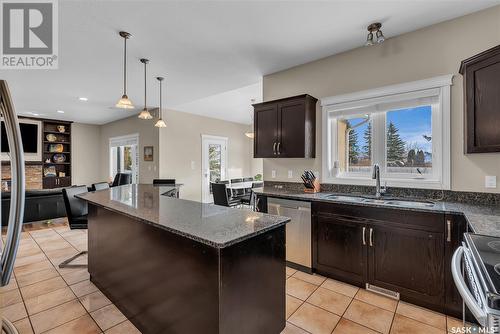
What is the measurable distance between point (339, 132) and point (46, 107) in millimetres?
6651

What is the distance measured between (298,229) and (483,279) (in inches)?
76.5

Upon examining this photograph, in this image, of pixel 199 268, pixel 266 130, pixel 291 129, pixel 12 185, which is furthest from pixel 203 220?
pixel 266 130

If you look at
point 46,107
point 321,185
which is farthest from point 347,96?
point 46,107

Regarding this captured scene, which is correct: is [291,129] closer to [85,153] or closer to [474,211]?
[474,211]

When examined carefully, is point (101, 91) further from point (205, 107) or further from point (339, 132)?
point (339, 132)

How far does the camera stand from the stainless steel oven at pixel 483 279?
88 centimetres

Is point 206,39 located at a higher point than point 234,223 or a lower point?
higher

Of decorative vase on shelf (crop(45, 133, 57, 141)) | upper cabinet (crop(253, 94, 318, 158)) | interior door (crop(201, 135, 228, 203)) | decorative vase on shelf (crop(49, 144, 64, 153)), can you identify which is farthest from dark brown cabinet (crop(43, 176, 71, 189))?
upper cabinet (crop(253, 94, 318, 158))

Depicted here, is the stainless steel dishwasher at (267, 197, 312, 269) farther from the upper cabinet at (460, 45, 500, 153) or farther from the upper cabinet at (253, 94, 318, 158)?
the upper cabinet at (460, 45, 500, 153)

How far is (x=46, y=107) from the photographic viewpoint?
5867 millimetres

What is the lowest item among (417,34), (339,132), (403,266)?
(403,266)

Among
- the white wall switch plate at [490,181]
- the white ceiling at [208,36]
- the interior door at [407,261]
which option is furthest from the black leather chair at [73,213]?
the white wall switch plate at [490,181]

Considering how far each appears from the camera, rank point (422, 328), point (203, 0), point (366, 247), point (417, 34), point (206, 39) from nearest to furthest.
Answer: point (422, 328) → point (203, 0) → point (366, 247) → point (417, 34) → point (206, 39)

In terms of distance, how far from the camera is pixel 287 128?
332cm
